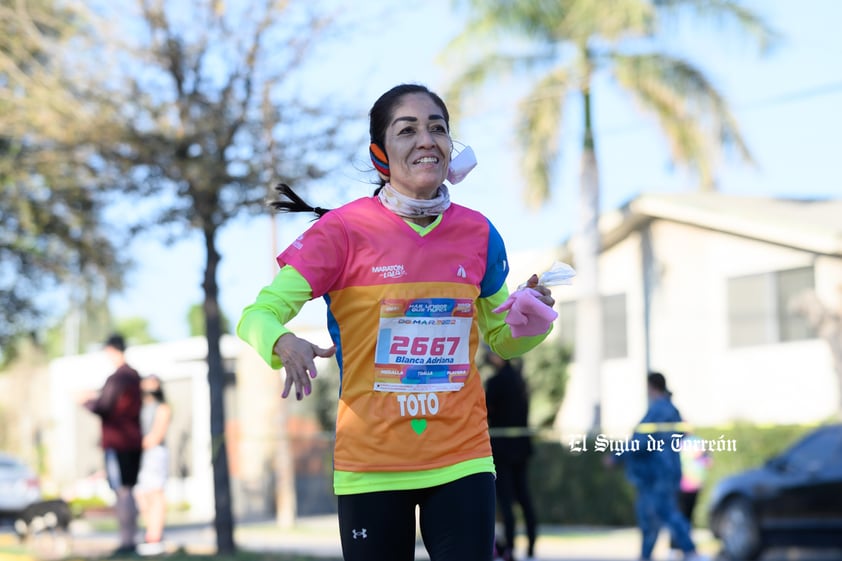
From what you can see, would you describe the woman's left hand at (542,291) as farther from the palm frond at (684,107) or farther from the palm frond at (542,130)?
the palm frond at (542,130)

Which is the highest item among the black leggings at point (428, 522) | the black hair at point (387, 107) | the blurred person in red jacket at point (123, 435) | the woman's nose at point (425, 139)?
the black hair at point (387, 107)

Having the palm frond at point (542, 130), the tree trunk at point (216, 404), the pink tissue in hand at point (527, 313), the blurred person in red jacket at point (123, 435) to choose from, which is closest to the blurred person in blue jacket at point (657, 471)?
the tree trunk at point (216, 404)

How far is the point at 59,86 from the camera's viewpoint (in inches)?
496

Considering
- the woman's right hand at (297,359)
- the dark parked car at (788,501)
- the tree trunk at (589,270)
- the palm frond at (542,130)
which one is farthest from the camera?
the palm frond at (542,130)

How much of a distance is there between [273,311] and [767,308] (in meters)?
19.7

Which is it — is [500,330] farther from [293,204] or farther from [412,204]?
[293,204]

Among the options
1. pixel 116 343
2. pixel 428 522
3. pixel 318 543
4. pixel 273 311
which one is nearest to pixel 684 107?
pixel 318 543

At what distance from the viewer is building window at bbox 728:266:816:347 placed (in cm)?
2159

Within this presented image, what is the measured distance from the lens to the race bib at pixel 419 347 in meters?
3.82

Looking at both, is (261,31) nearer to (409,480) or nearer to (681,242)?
(409,480)

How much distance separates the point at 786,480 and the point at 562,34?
12.8m

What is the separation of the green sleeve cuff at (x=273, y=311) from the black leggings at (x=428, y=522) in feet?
1.76

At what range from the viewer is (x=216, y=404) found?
12695 millimetres

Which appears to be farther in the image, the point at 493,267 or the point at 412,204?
the point at 493,267
